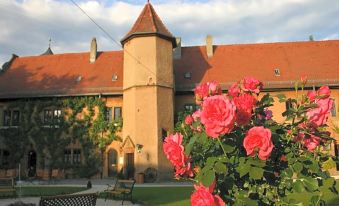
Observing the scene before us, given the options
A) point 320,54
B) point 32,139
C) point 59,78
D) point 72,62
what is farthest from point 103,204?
point 320,54

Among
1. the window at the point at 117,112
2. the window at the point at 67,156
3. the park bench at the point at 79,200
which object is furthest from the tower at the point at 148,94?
the park bench at the point at 79,200

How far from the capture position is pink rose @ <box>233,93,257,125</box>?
2.68m

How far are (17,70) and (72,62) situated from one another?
17.0ft

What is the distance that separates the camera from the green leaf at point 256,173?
2402mm

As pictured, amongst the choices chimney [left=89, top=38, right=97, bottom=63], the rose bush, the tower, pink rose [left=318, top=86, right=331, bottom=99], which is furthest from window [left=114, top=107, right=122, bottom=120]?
pink rose [left=318, top=86, right=331, bottom=99]

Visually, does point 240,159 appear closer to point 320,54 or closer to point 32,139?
point 32,139

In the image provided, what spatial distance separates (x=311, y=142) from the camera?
9.13 ft

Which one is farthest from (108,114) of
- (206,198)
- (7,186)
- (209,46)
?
(206,198)

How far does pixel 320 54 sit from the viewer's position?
32.5 m

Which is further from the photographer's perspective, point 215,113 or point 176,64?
point 176,64

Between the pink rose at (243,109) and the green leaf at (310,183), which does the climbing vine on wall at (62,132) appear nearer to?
the pink rose at (243,109)

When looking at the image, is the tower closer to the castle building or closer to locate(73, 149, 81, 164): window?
the castle building

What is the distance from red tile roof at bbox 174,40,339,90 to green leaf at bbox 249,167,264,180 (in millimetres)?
27809

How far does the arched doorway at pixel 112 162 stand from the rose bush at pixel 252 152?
88.9ft
